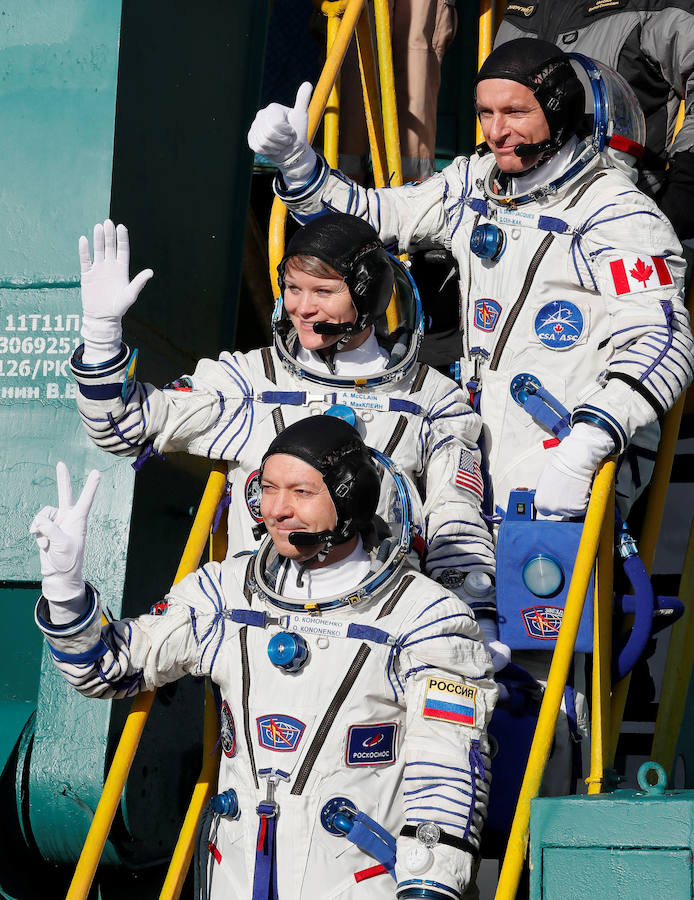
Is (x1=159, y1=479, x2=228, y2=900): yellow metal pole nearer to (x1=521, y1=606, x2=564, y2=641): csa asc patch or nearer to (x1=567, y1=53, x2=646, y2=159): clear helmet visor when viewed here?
(x1=521, y1=606, x2=564, y2=641): csa asc patch

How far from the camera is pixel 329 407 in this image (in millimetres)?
3383

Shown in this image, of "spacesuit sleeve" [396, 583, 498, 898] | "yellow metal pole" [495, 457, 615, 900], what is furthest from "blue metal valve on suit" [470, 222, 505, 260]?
"spacesuit sleeve" [396, 583, 498, 898]

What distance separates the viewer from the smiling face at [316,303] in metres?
3.39

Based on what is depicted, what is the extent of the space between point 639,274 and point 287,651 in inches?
55.1

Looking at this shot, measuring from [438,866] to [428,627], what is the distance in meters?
0.49

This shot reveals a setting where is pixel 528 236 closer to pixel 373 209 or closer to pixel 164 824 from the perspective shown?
pixel 373 209

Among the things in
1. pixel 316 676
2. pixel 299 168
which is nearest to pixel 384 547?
pixel 316 676

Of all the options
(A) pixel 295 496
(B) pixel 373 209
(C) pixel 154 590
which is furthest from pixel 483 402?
(C) pixel 154 590

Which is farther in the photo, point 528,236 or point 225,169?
point 225,169

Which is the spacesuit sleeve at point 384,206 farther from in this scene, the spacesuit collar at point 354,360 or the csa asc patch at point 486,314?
the spacesuit collar at point 354,360

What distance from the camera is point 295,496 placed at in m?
2.88

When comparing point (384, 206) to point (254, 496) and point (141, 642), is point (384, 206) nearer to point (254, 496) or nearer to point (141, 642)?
point (254, 496)

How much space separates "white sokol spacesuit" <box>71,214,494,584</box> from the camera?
329cm

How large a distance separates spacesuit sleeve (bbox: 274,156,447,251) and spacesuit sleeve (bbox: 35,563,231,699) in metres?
1.29
